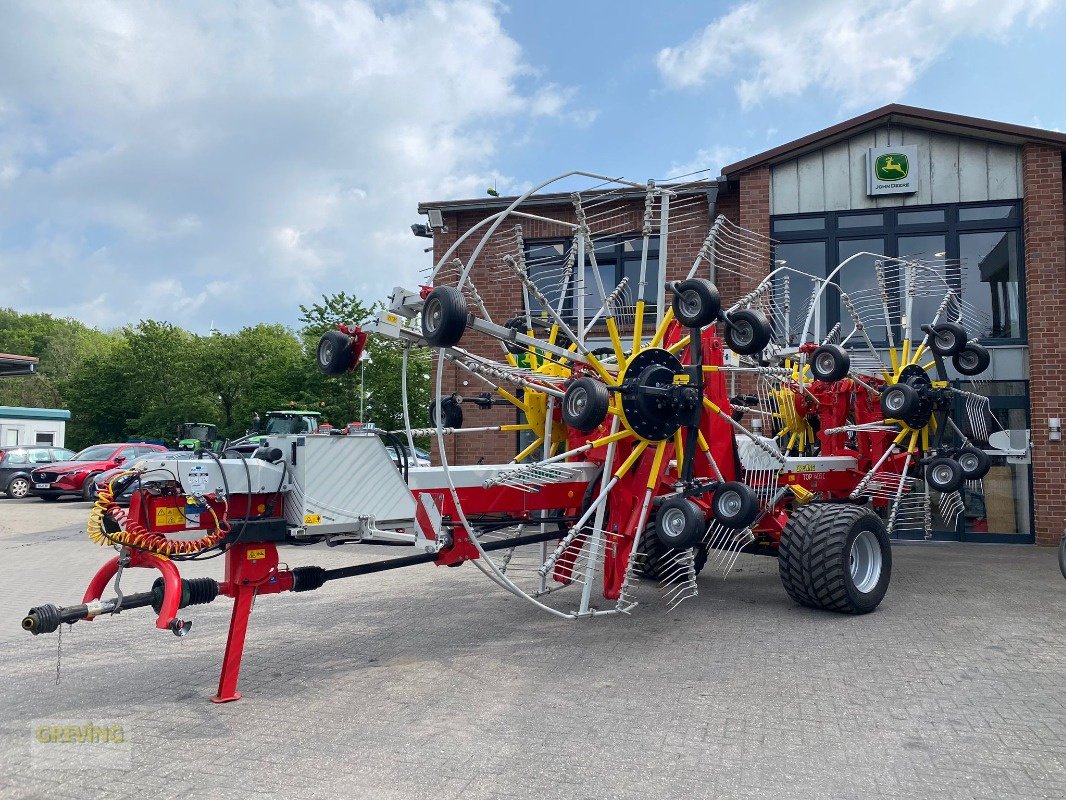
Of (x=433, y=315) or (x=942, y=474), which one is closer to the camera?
(x=433, y=315)

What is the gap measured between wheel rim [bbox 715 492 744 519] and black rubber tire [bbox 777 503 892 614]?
121 cm

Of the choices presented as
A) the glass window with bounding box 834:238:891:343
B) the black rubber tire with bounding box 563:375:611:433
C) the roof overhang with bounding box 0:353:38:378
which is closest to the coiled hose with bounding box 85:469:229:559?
the black rubber tire with bounding box 563:375:611:433

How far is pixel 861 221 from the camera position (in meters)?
13.3

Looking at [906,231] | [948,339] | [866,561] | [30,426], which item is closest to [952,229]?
[906,231]

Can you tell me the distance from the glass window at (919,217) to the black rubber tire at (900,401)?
4676 millimetres

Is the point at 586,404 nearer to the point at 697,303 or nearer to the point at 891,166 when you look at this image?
the point at 697,303

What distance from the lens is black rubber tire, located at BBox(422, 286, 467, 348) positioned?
5125mm

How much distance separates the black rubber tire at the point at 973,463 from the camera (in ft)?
30.9

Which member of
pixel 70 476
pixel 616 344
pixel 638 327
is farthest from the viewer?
pixel 70 476

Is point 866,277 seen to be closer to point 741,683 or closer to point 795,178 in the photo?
point 795,178

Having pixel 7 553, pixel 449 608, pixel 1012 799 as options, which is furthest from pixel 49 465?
pixel 1012 799

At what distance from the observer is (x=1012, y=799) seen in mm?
3764

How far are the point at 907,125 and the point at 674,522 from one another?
32.1ft

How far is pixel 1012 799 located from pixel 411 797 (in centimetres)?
267
